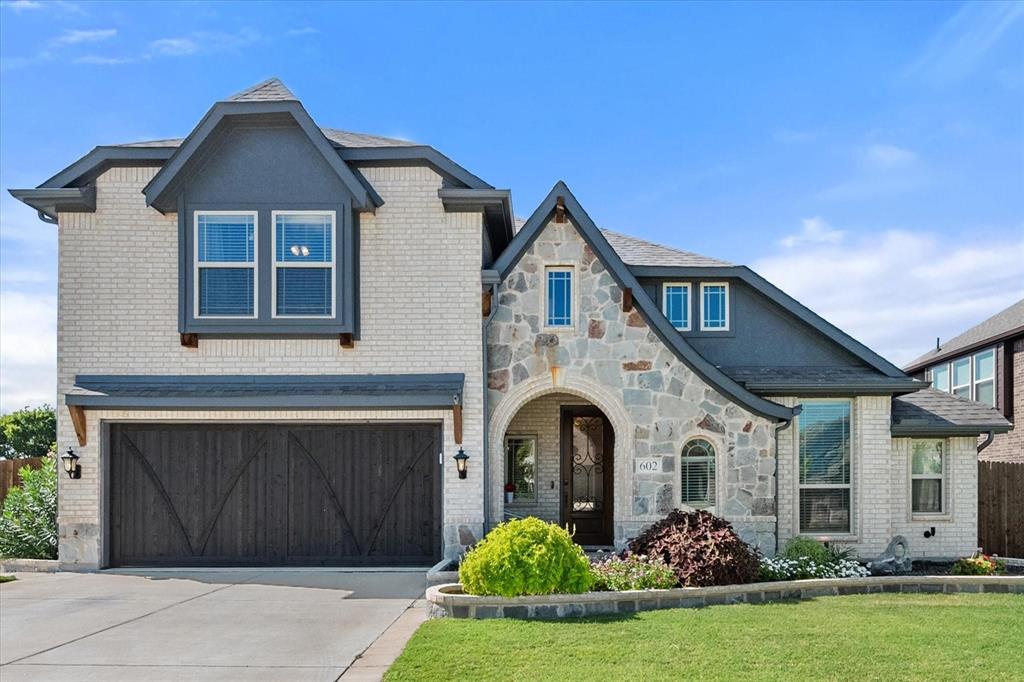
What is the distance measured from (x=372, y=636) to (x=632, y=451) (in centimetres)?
587

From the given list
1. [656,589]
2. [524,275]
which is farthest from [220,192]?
[656,589]

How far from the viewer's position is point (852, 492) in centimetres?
1406

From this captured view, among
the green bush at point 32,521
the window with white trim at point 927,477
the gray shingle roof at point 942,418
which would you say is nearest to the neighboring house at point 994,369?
the gray shingle roof at point 942,418

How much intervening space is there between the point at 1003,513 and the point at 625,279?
9391mm

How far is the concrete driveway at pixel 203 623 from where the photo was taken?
24.9ft

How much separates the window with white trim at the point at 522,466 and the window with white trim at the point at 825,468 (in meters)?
4.83

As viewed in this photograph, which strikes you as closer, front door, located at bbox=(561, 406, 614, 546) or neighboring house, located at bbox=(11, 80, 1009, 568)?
neighboring house, located at bbox=(11, 80, 1009, 568)

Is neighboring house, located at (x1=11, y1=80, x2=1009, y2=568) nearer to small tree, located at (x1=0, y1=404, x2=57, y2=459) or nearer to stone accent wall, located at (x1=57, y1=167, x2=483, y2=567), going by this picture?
stone accent wall, located at (x1=57, y1=167, x2=483, y2=567)

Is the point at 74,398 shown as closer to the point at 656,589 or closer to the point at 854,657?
the point at 656,589

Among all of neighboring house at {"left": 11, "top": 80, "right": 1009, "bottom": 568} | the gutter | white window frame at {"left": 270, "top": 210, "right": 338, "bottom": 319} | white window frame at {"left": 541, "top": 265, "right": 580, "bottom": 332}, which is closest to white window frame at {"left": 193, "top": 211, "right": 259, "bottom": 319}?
neighboring house at {"left": 11, "top": 80, "right": 1009, "bottom": 568}

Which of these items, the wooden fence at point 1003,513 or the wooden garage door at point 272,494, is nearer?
the wooden garage door at point 272,494

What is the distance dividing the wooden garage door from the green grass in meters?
4.48

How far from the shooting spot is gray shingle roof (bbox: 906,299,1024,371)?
20.1m

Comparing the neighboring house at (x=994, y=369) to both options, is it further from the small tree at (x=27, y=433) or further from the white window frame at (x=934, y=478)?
the small tree at (x=27, y=433)
